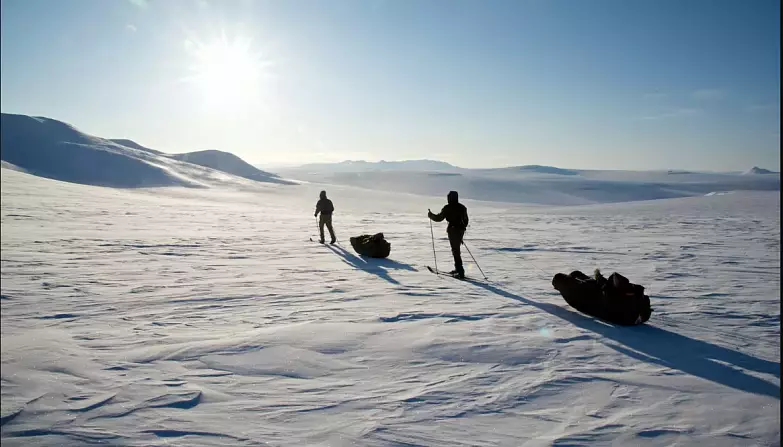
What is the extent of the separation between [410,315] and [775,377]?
387 centimetres

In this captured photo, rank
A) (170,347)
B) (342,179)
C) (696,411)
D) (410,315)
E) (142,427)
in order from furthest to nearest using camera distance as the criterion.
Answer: (342,179)
(410,315)
(170,347)
(696,411)
(142,427)

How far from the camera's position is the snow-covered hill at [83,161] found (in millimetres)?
56469

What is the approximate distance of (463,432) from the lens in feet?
11.6

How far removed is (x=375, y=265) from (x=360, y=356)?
5723 millimetres

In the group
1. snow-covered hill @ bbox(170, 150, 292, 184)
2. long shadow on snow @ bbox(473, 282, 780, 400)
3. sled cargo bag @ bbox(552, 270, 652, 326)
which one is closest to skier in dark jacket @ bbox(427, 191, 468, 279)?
sled cargo bag @ bbox(552, 270, 652, 326)

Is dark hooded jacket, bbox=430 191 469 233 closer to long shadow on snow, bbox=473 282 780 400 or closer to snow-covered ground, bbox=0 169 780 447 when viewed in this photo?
snow-covered ground, bbox=0 169 780 447

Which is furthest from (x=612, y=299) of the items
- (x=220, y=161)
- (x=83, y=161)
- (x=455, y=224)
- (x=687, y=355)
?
(x=220, y=161)

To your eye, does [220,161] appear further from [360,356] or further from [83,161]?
[360,356]

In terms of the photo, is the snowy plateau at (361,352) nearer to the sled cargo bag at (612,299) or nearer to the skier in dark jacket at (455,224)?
the sled cargo bag at (612,299)

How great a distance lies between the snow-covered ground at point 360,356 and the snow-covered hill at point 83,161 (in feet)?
171

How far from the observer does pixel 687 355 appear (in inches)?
199

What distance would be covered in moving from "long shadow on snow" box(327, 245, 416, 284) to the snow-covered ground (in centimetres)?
21

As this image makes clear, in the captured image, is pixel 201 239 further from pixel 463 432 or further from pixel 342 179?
pixel 342 179

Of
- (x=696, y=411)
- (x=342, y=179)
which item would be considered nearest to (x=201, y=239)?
(x=696, y=411)
